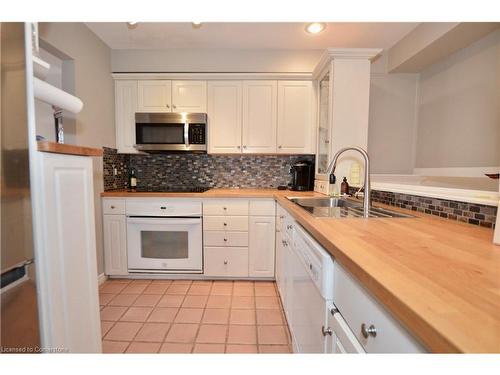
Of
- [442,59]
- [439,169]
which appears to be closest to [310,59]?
[442,59]

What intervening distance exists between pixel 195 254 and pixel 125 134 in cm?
151

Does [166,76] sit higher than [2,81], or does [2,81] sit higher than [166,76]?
[166,76]

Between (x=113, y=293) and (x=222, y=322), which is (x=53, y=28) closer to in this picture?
(x=113, y=293)

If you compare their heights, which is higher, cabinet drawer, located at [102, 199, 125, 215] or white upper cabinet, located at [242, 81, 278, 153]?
white upper cabinet, located at [242, 81, 278, 153]

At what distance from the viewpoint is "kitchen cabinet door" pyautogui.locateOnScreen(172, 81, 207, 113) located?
268 cm

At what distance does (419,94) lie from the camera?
9.46ft

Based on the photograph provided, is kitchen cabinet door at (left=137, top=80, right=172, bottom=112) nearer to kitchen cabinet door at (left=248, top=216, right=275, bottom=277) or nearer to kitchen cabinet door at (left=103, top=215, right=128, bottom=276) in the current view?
kitchen cabinet door at (left=103, top=215, right=128, bottom=276)

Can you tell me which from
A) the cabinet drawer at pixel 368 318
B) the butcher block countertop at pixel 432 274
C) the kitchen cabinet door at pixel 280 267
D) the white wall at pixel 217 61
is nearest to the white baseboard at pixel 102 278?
the kitchen cabinet door at pixel 280 267

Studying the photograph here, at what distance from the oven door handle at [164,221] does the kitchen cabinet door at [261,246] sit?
556 millimetres

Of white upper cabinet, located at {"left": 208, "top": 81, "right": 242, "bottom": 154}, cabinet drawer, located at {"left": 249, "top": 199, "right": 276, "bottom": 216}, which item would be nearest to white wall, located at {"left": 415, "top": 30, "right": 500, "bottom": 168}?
cabinet drawer, located at {"left": 249, "top": 199, "right": 276, "bottom": 216}

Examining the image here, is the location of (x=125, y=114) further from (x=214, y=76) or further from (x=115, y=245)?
(x=115, y=245)

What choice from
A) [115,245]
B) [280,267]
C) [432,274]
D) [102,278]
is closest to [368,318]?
[432,274]

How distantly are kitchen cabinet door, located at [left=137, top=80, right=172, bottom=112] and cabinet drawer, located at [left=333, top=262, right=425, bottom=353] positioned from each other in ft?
8.25

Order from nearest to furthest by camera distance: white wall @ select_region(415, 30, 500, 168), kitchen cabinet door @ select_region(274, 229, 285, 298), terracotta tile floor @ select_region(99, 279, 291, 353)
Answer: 1. terracotta tile floor @ select_region(99, 279, 291, 353)
2. kitchen cabinet door @ select_region(274, 229, 285, 298)
3. white wall @ select_region(415, 30, 500, 168)
